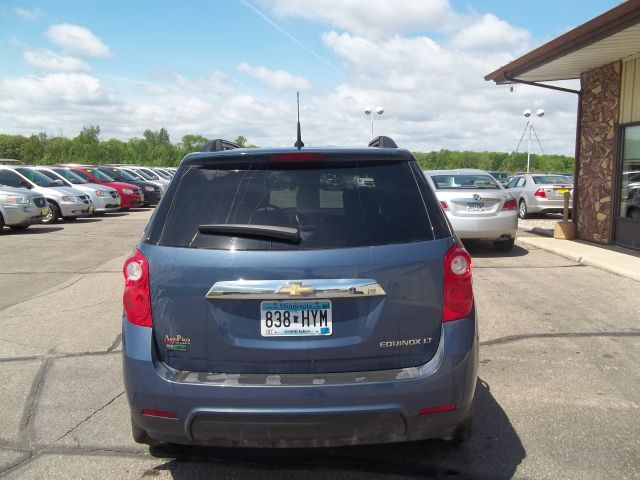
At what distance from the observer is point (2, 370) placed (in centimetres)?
477

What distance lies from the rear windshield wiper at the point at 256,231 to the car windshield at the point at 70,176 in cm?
1969

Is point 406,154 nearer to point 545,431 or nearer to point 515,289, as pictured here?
point 545,431

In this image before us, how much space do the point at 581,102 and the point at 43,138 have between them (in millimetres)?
96681

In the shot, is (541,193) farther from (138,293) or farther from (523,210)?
(138,293)

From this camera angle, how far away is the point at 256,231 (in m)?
2.75

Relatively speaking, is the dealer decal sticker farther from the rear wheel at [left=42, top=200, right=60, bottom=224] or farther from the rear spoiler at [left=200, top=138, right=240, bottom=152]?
the rear wheel at [left=42, top=200, right=60, bottom=224]

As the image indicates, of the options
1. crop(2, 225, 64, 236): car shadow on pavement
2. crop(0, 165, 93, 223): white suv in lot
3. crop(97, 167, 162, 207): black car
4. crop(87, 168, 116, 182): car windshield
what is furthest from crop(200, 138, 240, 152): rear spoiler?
crop(97, 167, 162, 207): black car

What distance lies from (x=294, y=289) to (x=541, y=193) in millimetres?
17489

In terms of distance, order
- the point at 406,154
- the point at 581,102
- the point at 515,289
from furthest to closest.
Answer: the point at 581,102 < the point at 515,289 < the point at 406,154

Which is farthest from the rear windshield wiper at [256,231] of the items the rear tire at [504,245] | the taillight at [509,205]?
the rear tire at [504,245]

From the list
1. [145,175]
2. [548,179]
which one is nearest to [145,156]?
[145,175]

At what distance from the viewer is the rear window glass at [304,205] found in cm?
277

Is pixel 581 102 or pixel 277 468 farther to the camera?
pixel 581 102

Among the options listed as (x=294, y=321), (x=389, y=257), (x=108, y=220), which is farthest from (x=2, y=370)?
(x=108, y=220)
